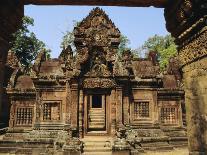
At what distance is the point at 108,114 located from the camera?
1719 centimetres

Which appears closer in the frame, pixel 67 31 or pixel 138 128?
pixel 138 128

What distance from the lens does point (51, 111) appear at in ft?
60.4

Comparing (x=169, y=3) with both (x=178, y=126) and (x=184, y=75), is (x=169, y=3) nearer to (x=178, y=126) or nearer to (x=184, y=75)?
(x=184, y=75)

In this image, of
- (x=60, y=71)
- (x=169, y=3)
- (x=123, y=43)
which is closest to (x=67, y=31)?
(x=123, y=43)

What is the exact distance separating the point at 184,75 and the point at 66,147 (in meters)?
11.0

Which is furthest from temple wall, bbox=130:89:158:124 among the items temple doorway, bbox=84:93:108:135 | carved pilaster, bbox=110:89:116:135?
temple doorway, bbox=84:93:108:135

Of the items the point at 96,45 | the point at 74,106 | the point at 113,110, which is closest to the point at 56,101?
the point at 74,106

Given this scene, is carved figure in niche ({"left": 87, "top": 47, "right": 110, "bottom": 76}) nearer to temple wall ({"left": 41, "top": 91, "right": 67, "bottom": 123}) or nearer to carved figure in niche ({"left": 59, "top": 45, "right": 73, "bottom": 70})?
carved figure in niche ({"left": 59, "top": 45, "right": 73, "bottom": 70})

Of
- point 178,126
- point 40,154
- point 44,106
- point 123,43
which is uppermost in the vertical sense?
point 123,43

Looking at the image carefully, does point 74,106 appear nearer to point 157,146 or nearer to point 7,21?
point 157,146

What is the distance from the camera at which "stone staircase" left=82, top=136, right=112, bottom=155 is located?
48.3ft

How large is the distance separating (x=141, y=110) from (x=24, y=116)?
8.85 meters

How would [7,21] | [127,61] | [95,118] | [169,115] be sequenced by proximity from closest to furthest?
1. [7,21]
2. [95,118]
3. [127,61]
4. [169,115]

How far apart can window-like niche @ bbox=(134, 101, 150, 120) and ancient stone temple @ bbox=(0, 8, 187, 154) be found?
0.23ft
